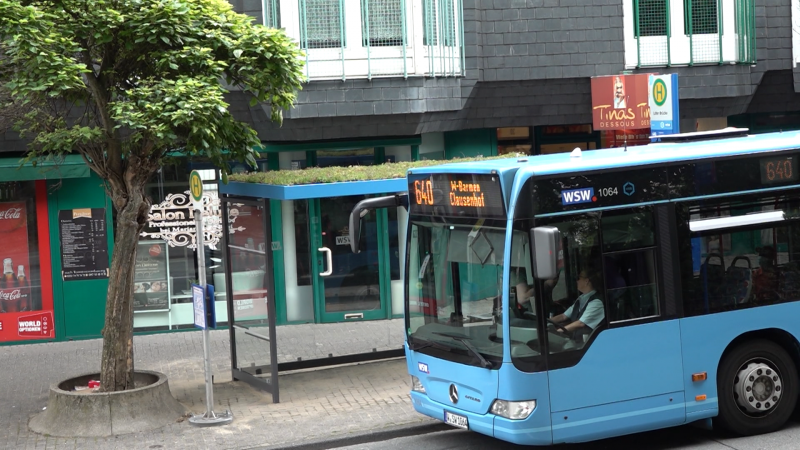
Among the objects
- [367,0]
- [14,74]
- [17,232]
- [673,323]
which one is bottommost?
[673,323]

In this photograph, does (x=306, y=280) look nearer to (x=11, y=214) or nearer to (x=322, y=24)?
(x=322, y=24)

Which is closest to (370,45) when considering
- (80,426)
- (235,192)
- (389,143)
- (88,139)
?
(389,143)

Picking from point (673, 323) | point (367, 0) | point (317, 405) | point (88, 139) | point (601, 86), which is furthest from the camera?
point (601, 86)

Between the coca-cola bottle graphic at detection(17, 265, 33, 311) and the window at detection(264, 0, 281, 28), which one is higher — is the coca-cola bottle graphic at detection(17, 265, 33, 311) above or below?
below

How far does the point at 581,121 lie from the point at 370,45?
14.2 feet

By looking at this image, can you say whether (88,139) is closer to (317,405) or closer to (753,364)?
(317,405)

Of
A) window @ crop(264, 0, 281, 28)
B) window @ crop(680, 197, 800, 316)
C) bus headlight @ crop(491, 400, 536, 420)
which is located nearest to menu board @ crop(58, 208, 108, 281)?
window @ crop(264, 0, 281, 28)

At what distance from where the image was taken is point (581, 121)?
16.9 m

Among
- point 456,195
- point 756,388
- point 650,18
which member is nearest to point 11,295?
point 456,195

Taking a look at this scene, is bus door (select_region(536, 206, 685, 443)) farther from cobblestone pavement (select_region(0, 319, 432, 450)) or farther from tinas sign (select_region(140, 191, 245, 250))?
tinas sign (select_region(140, 191, 245, 250))

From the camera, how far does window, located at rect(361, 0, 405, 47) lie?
14.5 m

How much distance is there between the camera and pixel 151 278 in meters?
15.6

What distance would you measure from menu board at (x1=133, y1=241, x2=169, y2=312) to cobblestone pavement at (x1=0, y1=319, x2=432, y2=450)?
1.77ft

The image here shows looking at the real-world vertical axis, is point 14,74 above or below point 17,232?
above
